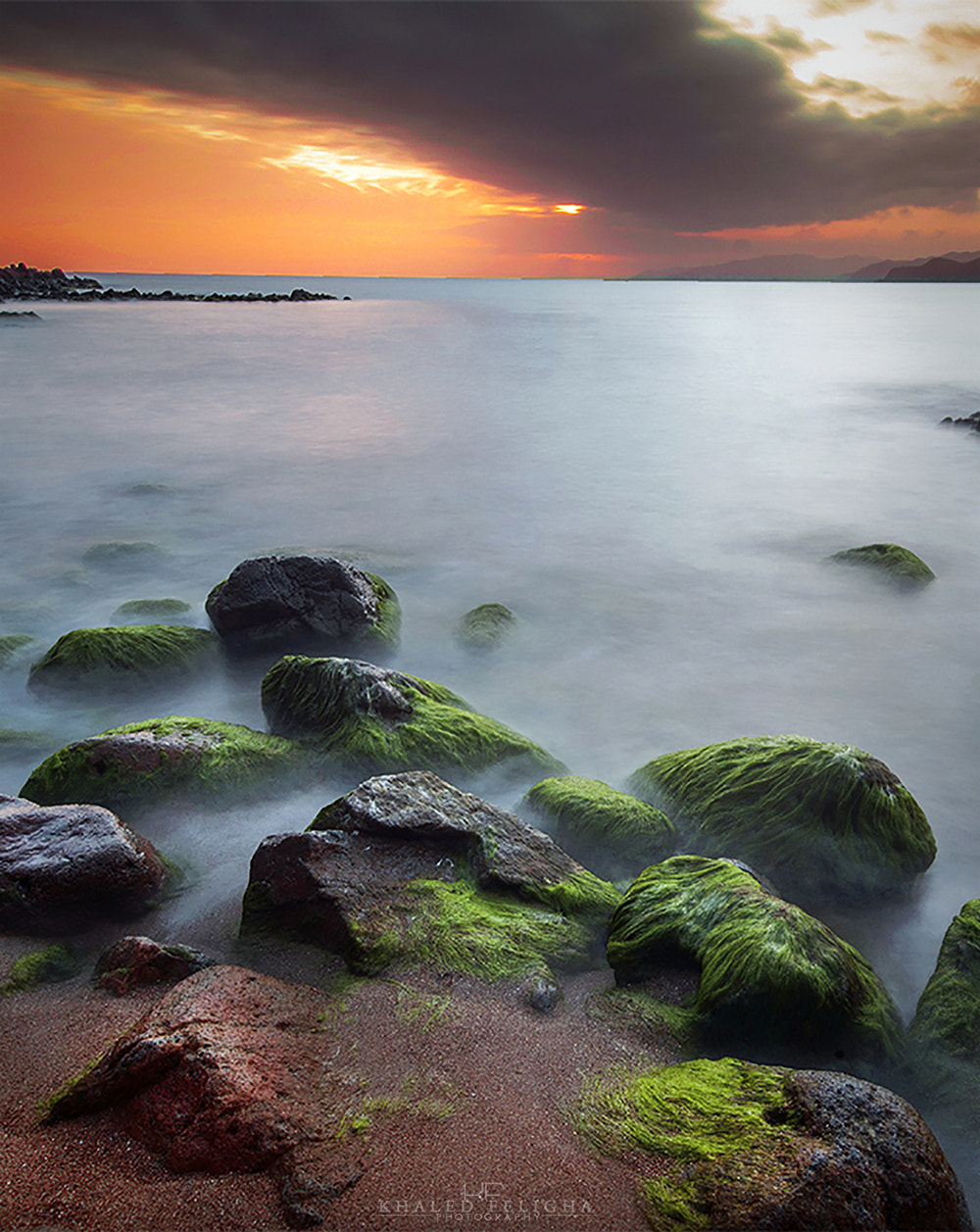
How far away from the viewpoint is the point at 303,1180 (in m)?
1.89

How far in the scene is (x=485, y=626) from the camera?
6.94 metres

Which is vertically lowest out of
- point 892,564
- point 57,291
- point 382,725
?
point 382,725

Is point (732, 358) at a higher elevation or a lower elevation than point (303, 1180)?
higher

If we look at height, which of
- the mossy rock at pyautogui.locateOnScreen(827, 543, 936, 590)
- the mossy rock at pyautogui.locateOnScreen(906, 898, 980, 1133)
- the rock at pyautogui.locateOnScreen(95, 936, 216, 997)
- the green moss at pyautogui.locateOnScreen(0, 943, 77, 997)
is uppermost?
the mossy rock at pyautogui.locateOnScreen(827, 543, 936, 590)

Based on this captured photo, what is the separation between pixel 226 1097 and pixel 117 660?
14.1ft

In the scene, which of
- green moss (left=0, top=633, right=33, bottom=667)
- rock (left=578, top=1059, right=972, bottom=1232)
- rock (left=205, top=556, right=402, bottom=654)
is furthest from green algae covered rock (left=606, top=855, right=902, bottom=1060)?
green moss (left=0, top=633, right=33, bottom=667)

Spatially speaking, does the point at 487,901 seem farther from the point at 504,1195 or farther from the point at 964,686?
the point at 964,686

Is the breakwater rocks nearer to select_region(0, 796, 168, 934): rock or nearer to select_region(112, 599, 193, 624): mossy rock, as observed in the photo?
select_region(112, 599, 193, 624): mossy rock

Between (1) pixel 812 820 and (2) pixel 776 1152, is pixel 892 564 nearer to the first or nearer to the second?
(1) pixel 812 820

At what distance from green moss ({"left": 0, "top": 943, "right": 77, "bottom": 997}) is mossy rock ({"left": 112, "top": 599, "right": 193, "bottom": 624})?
14.8 feet

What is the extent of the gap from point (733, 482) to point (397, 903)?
35.9ft

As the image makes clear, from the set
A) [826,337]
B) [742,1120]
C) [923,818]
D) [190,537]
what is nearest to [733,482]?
[190,537]

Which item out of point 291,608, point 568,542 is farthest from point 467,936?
point 568,542

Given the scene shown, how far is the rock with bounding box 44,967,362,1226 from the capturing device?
6.31 feet
